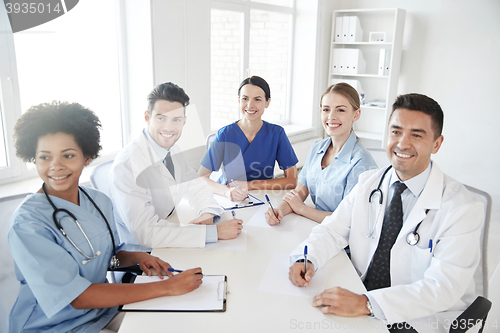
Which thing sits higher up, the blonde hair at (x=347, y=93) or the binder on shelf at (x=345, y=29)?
the binder on shelf at (x=345, y=29)

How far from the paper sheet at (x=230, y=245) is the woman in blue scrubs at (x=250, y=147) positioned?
835 millimetres

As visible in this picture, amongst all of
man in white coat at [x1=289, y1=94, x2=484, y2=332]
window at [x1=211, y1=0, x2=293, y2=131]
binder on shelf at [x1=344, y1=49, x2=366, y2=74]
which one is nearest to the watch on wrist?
man in white coat at [x1=289, y1=94, x2=484, y2=332]

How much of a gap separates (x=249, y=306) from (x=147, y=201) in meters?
0.73

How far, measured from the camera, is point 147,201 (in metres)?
1.63

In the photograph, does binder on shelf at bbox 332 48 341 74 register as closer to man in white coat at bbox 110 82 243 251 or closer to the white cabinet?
the white cabinet

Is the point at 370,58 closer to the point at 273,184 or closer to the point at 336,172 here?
the point at 273,184

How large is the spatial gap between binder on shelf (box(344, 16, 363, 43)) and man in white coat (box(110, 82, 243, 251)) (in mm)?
3164

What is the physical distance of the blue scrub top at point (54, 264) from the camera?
1062mm

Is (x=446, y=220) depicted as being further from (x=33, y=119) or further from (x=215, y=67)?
(x=215, y=67)

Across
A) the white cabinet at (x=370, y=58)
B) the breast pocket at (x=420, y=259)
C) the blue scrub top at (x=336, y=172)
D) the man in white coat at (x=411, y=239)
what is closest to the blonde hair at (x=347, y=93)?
the blue scrub top at (x=336, y=172)

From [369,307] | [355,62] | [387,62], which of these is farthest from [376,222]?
[355,62]

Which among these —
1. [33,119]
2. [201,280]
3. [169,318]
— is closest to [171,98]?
[33,119]

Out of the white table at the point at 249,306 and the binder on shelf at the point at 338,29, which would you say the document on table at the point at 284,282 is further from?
the binder on shelf at the point at 338,29

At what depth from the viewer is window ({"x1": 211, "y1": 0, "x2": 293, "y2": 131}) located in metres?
3.62
